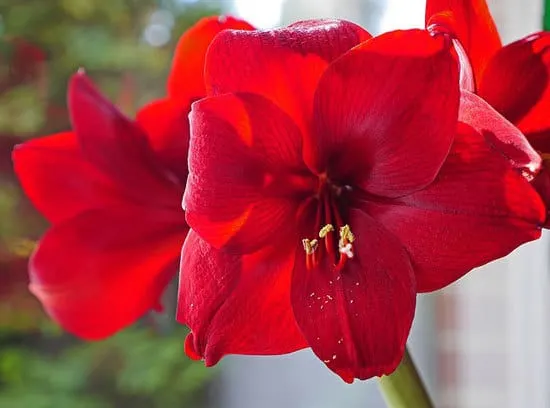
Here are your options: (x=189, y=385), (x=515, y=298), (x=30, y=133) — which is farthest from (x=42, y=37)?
(x=515, y=298)

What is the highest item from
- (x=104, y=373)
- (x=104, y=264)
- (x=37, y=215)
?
(x=104, y=264)

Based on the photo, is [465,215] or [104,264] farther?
[104,264]

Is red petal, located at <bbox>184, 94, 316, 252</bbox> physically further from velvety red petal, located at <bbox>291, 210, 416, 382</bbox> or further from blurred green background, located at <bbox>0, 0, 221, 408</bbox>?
blurred green background, located at <bbox>0, 0, 221, 408</bbox>

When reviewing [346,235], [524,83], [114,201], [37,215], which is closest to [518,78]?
[524,83]

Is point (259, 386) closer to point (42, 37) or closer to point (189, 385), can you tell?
point (189, 385)

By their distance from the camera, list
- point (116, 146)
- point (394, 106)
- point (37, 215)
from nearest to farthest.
Answer: 1. point (394, 106)
2. point (116, 146)
3. point (37, 215)

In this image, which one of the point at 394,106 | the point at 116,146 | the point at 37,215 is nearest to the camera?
the point at 394,106

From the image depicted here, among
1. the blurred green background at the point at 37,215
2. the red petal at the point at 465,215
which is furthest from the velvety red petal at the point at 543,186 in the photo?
the blurred green background at the point at 37,215

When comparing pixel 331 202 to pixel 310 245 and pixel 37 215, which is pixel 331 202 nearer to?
pixel 310 245
